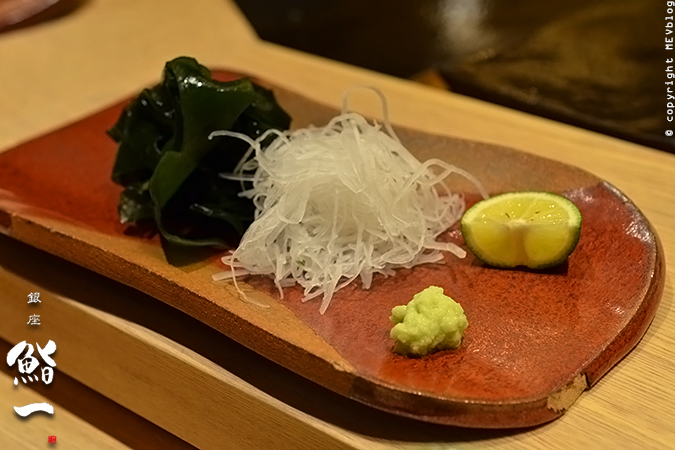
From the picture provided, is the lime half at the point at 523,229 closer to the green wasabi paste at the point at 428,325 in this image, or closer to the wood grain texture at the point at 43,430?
the green wasabi paste at the point at 428,325

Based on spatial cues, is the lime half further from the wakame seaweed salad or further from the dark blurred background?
the dark blurred background

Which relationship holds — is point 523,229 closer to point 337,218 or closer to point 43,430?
point 337,218

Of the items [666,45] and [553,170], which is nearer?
[553,170]

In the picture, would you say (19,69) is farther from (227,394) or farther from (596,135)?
(596,135)

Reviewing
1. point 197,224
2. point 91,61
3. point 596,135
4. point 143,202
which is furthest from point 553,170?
point 91,61

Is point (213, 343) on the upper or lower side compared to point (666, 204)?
lower

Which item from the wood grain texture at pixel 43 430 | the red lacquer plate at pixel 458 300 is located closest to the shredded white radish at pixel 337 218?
the red lacquer plate at pixel 458 300

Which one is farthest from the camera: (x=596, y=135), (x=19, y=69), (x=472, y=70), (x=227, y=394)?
(x=19, y=69)
